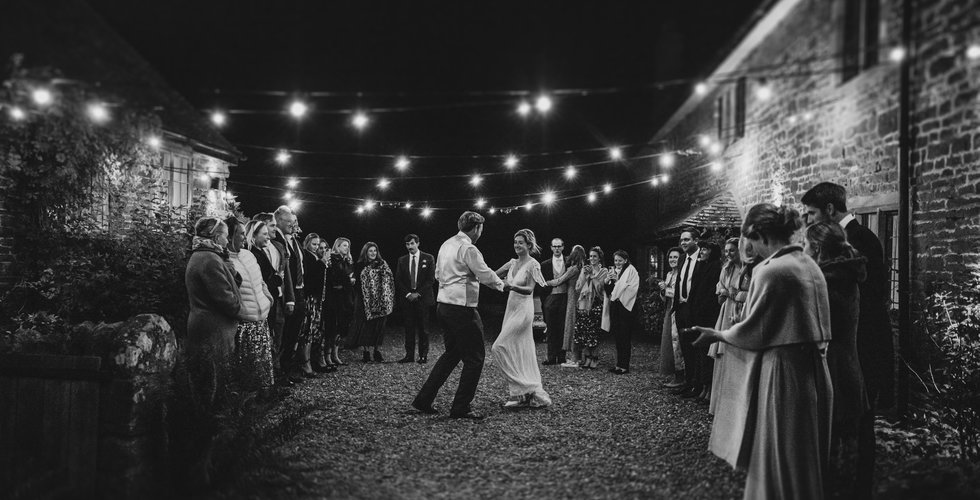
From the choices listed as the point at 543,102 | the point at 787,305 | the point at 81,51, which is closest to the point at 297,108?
the point at 81,51

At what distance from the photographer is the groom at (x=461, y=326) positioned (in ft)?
20.4

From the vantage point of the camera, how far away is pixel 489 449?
518 cm

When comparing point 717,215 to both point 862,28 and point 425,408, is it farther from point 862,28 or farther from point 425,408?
point 425,408

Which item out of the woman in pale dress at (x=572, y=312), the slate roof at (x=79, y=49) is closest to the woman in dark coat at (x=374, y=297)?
the woman in pale dress at (x=572, y=312)

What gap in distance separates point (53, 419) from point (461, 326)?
3.34 meters

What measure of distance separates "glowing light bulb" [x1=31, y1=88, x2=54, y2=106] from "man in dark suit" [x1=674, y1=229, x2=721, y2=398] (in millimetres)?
5813

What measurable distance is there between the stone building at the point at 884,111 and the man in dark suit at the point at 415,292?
4852 mm

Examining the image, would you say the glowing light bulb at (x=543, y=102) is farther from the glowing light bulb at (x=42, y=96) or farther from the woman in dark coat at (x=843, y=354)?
the glowing light bulb at (x=42, y=96)

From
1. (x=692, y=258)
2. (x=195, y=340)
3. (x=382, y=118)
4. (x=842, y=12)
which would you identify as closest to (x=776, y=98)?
(x=692, y=258)

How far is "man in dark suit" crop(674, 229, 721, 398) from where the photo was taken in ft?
23.6

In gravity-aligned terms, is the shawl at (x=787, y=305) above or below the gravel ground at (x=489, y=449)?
above

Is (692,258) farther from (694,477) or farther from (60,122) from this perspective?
(60,122)

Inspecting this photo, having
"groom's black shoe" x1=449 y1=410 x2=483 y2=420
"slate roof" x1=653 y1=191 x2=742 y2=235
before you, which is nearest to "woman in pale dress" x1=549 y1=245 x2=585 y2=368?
"slate roof" x1=653 y1=191 x2=742 y2=235

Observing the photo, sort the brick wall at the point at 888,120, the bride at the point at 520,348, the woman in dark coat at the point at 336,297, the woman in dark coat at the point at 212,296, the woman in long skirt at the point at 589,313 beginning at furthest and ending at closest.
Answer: the woman in long skirt at the point at 589,313, the woman in dark coat at the point at 336,297, the bride at the point at 520,348, the woman in dark coat at the point at 212,296, the brick wall at the point at 888,120
